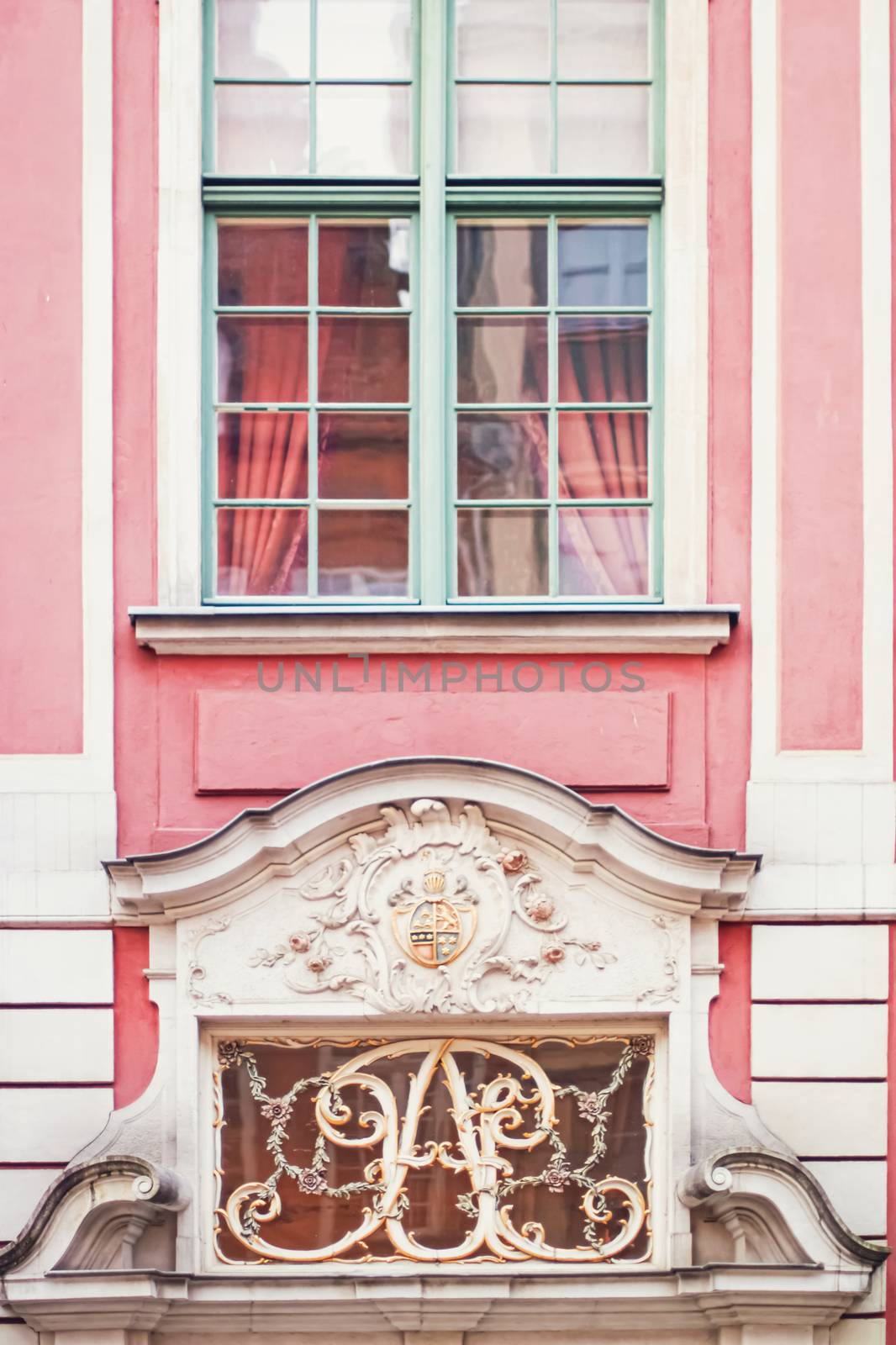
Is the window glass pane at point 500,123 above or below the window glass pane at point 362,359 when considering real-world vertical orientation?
above

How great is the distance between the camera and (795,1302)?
7.05m

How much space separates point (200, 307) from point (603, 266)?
1.50 meters

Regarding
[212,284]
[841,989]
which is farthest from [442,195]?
[841,989]

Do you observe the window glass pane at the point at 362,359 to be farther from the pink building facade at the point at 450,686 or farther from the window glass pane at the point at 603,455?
the window glass pane at the point at 603,455

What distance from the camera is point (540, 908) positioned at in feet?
23.9

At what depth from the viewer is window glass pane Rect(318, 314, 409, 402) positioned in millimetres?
7852

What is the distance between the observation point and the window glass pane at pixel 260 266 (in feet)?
25.9

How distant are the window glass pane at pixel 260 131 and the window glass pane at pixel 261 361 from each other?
23.1 inches

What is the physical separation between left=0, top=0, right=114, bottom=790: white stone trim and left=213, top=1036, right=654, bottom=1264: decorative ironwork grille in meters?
1.14

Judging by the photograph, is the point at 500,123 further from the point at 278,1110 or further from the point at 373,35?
the point at 278,1110

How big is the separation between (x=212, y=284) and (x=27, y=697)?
5.56ft

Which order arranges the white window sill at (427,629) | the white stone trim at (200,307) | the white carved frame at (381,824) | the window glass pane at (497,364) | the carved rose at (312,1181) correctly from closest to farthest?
the white carved frame at (381,824), the carved rose at (312,1181), the white window sill at (427,629), the white stone trim at (200,307), the window glass pane at (497,364)

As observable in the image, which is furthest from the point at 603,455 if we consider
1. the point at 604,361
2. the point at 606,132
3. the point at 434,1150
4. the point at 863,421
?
the point at 434,1150

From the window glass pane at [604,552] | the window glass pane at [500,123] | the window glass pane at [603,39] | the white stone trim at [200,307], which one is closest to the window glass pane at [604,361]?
the white stone trim at [200,307]
